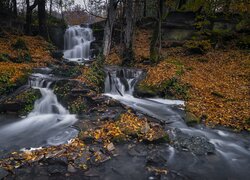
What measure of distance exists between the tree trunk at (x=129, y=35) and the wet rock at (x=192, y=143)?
925 centimetres

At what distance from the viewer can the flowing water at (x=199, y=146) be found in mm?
7031

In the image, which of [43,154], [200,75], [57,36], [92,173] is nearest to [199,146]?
[92,173]

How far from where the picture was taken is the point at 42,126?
32.1 feet

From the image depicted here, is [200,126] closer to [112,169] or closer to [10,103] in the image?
[112,169]

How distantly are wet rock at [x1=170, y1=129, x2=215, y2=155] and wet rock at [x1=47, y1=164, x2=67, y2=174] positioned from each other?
3481 millimetres

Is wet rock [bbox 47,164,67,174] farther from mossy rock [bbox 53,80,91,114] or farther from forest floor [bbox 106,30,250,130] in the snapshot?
forest floor [bbox 106,30,250,130]

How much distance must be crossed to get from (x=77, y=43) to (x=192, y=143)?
62.4 feet

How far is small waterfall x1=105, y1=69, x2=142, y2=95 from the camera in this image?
14.0m

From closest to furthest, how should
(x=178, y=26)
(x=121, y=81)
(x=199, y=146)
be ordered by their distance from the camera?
1. (x=199, y=146)
2. (x=121, y=81)
3. (x=178, y=26)

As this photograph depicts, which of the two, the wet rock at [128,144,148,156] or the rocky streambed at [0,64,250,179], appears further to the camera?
the wet rock at [128,144,148,156]

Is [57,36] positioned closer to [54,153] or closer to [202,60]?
[202,60]

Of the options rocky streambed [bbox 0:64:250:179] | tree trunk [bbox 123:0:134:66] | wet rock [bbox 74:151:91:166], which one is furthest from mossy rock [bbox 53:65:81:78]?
wet rock [bbox 74:151:91:166]

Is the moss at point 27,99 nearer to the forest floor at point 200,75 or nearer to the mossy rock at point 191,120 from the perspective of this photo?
the forest floor at point 200,75

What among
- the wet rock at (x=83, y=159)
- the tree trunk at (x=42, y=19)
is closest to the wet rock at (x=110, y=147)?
the wet rock at (x=83, y=159)
